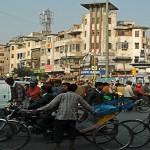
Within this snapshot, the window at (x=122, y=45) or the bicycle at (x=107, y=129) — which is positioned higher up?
the window at (x=122, y=45)

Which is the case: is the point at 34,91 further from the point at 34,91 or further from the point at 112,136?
the point at 112,136

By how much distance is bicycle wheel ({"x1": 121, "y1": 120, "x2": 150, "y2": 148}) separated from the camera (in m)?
8.80

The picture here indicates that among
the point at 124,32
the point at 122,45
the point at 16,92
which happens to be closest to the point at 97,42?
the point at 122,45

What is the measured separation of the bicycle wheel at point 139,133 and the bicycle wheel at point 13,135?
2.24m

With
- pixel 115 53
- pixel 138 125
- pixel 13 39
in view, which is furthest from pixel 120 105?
pixel 13 39

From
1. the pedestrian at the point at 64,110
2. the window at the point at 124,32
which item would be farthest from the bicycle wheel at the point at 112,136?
the window at the point at 124,32

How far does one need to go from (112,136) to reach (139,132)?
25.2 inches

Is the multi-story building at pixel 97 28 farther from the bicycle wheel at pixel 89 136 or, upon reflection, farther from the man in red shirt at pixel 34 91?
the bicycle wheel at pixel 89 136

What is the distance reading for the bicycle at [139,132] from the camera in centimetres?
880

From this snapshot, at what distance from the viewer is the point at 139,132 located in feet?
29.0

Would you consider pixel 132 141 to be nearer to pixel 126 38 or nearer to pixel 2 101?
pixel 2 101

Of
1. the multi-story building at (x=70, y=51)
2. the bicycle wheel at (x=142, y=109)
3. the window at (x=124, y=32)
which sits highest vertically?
the window at (x=124, y=32)

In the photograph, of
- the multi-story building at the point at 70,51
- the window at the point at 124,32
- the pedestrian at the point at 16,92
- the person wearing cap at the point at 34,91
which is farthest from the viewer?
the multi-story building at the point at 70,51

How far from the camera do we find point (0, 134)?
8539 millimetres
